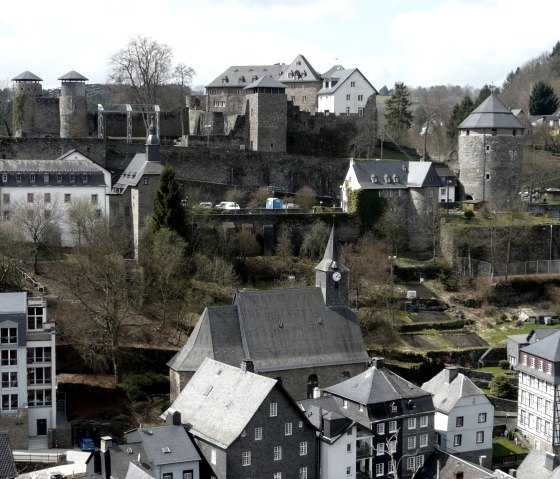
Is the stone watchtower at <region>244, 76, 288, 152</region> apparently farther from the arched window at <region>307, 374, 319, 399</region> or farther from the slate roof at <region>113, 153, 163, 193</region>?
the arched window at <region>307, 374, 319, 399</region>

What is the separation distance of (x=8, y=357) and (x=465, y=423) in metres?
20.2

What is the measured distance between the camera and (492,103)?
232ft

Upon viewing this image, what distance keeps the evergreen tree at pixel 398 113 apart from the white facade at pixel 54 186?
1217 inches

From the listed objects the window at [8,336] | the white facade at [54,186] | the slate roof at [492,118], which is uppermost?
the slate roof at [492,118]

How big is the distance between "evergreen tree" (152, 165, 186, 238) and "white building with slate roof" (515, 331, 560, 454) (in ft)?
61.6

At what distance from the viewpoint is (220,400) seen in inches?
1642

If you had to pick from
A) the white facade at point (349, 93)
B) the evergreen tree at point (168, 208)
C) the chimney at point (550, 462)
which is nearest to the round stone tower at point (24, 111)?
the evergreen tree at point (168, 208)

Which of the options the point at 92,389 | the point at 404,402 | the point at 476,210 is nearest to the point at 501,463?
the point at 404,402

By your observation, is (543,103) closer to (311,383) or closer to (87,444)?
(311,383)

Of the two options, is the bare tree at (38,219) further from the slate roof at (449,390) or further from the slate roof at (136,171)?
the slate roof at (449,390)

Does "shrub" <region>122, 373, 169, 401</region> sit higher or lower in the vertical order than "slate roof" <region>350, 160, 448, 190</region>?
lower

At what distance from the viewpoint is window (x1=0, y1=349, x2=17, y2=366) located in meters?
45.1

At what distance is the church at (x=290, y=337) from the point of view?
46.9 metres

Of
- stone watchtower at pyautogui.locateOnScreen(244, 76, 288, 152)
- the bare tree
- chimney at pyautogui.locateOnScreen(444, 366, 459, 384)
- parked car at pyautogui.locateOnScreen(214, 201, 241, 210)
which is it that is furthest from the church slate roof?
stone watchtower at pyautogui.locateOnScreen(244, 76, 288, 152)
